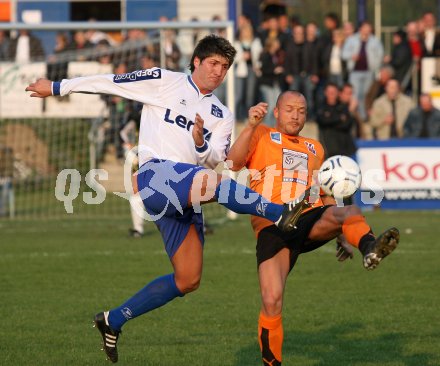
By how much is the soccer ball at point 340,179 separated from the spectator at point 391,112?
13.8m

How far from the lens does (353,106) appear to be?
21.0 m

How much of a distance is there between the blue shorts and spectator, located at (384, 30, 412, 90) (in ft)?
50.2

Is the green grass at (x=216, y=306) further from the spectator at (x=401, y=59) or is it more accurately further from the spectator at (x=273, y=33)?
the spectator at (x=401, y=59)

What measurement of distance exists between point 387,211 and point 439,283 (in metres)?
7.73

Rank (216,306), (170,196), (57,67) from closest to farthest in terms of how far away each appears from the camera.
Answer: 1. (170,196)
2. (216,306)
3. (57,67)

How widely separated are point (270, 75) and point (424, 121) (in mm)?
3160

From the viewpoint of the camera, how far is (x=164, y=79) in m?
8.05

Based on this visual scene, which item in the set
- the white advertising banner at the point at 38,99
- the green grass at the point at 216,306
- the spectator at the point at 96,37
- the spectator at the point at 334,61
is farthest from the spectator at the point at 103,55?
the spectator at the point at 334,61

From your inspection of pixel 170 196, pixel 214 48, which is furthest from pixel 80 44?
pixel 170 196

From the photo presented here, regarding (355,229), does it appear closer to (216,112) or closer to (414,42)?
(216,112)

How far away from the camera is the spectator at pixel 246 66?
72.4 feet

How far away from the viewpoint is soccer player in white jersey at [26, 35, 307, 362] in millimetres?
7719

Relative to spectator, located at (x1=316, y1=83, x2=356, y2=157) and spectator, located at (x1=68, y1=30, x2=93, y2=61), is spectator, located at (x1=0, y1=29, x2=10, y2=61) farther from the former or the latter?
spectator, located at (x1=316, y1=83, x2=356, y2=157)

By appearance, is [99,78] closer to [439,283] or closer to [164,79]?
[164,79]
